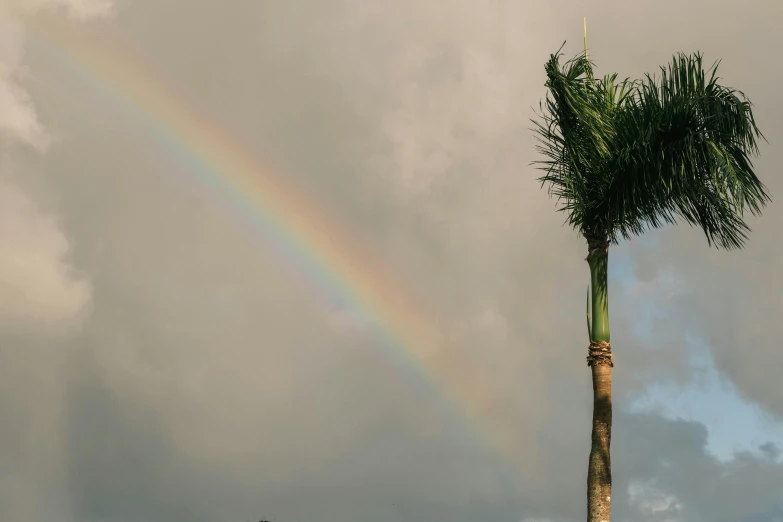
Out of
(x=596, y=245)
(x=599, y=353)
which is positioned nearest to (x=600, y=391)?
(x=599, y=353)

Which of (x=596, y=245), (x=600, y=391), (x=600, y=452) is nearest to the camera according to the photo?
(x=600, y=452)

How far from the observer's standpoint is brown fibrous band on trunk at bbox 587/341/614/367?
→ 55.6 ft

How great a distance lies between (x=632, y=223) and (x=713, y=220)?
5.21 ft

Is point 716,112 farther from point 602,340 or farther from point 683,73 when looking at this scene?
point 602,340

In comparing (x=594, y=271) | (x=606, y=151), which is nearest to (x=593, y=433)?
(x=594, y=271)

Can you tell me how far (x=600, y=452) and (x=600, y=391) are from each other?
3.81ft

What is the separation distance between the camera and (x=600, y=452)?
53.5ft

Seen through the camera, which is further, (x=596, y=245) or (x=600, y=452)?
(x=596, y=245)

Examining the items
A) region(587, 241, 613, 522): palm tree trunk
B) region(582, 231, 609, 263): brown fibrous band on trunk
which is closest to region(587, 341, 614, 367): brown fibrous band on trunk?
region(587, 241, 613, 522): palm tree trunk

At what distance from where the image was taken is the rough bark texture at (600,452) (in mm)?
16094

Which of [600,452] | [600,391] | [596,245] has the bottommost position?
[600,452]

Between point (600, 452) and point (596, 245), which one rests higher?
point (596, 245)

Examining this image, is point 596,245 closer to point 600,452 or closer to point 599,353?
point 599,353

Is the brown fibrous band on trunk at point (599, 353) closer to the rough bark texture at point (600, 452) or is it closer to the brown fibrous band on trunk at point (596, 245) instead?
the rough bark texture at point (600, 452)
